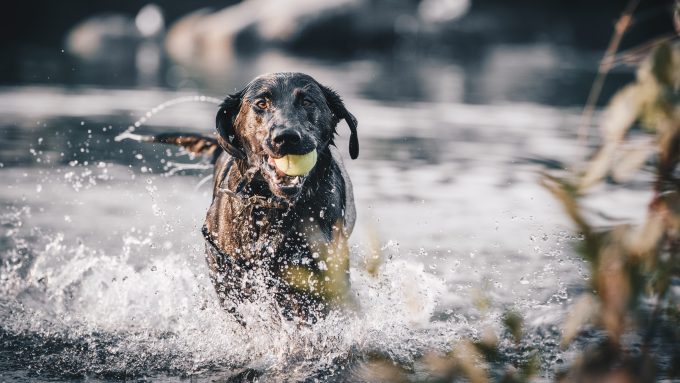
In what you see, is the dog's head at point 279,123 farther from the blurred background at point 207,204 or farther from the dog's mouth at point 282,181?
the blurred background at point 207,204

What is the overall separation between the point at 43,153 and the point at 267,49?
23.1m

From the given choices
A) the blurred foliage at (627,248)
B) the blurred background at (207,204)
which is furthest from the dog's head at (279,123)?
the blurred foliage at (627,248)

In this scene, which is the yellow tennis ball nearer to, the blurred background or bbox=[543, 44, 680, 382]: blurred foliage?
the blurred background

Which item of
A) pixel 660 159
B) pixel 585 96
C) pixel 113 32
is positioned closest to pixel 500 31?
pixel 113 32

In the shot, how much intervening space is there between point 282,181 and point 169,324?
4.61 ft

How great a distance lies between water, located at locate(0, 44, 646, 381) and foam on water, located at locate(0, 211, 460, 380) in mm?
13

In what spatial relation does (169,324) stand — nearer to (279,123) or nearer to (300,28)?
(279,123)

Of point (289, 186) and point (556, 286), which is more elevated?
point (289, 186)

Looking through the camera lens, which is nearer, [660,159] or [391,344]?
[660,159]

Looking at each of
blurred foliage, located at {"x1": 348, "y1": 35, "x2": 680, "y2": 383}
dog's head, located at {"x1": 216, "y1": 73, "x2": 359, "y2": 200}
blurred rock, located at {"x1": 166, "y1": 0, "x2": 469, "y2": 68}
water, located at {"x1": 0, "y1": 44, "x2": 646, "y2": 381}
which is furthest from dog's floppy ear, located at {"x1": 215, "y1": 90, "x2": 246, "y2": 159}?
blurred rock, located at {"x1": 166, "y1": 0, "x2": 469, "y2": 68}

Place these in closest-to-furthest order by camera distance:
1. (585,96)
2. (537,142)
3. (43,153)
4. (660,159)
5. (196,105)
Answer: (660,159)
(43,153)
(537,142)
(196,105)
(585,96)

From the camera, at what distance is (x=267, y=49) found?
32.6m

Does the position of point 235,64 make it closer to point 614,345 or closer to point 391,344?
point 391,344

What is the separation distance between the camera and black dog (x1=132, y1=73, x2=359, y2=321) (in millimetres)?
4461
